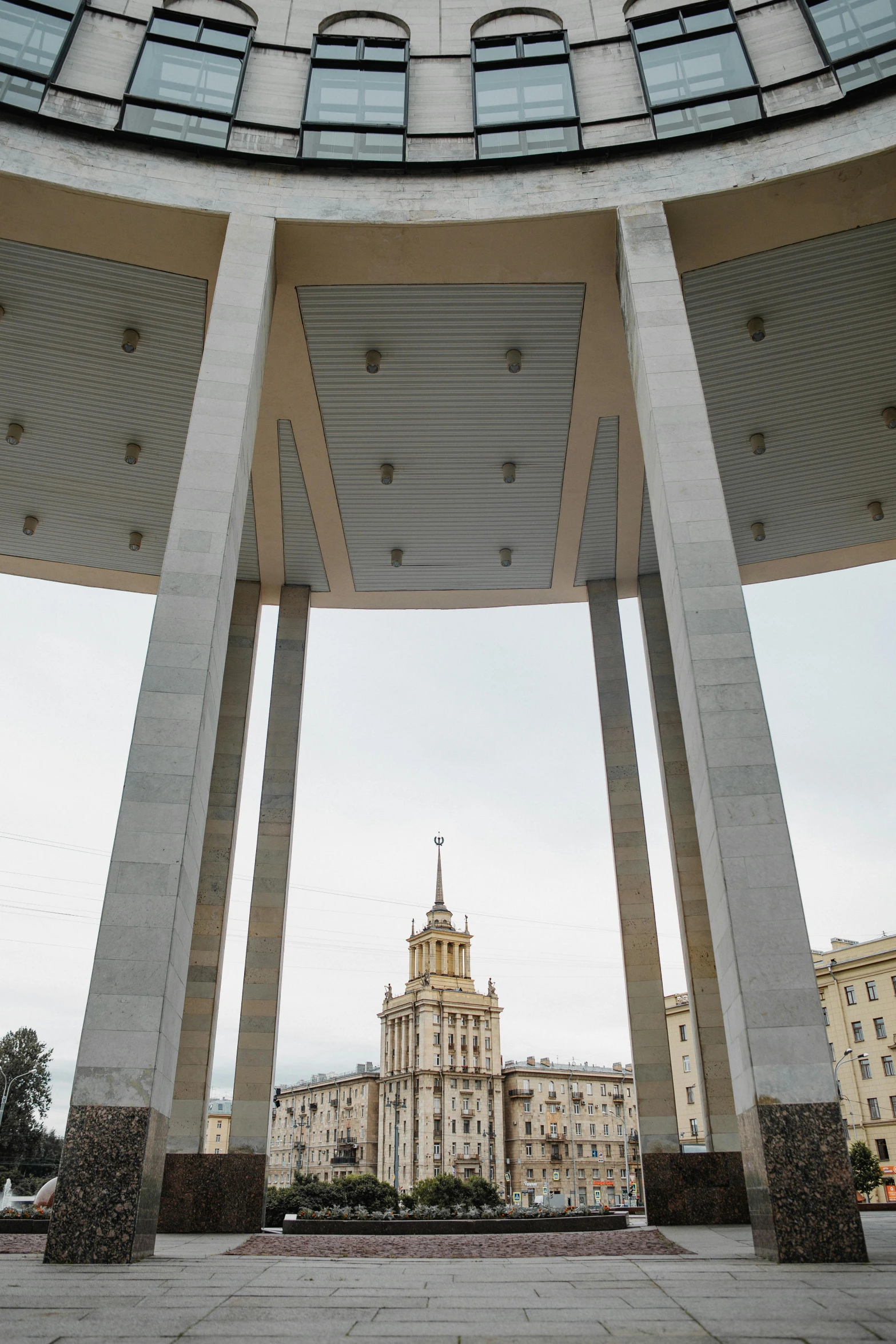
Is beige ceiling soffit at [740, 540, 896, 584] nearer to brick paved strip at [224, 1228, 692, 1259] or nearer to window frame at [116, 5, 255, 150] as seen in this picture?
window frame at [116, 5, 255, 150]

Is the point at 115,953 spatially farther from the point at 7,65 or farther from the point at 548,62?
the point at 548,62

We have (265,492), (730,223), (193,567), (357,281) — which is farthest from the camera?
(265,492)

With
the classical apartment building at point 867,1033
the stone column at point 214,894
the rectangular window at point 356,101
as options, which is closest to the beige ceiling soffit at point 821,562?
the stone column at point 214,894

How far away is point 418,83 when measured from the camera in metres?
14.6

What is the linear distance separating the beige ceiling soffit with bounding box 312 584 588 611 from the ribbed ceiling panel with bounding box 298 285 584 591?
344mm

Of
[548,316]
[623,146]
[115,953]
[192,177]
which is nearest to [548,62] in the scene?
[623,146]

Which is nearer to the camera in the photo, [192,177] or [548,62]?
[192,177]

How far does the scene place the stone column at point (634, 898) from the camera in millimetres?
15898

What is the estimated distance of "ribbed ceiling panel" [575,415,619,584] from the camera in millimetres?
16891

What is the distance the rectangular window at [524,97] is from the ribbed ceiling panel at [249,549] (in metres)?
7.54

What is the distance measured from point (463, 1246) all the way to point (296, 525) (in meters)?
13.2

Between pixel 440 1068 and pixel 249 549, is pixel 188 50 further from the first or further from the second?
pixel 440 1068

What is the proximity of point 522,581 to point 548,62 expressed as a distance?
10.0 metres

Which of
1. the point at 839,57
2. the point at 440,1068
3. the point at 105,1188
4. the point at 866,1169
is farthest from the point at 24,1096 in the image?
the point at 839,57
